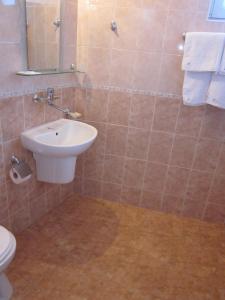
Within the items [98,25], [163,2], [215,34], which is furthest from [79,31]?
[215,34]

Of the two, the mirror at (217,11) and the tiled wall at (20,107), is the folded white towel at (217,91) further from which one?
the tiled wall at (20,107)

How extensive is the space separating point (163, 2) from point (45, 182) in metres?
1.66

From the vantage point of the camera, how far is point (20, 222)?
5.98 ft

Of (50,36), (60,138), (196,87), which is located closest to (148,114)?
(196,87)

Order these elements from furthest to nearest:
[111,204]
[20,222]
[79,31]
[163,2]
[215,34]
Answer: [111,204] → [79,31] → [20,222] → [163,2] → [215,34]

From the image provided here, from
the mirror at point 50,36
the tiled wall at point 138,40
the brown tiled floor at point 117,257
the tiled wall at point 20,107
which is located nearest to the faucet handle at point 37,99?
the tiled wall at point 20,107

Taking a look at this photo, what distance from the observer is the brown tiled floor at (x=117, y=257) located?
1468 mm

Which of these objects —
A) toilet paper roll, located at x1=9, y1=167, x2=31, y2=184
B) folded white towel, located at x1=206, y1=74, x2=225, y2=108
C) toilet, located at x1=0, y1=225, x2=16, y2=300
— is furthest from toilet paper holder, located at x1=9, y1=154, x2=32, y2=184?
folded white towel, located at x1=206, y1=74, x2=225, y2=108

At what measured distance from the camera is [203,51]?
162cm

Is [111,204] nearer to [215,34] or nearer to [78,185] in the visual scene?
[78,185]

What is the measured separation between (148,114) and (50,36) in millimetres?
→ 971

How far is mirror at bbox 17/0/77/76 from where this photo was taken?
154cm

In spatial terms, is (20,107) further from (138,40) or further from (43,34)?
(138,40)

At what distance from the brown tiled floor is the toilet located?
6cm
